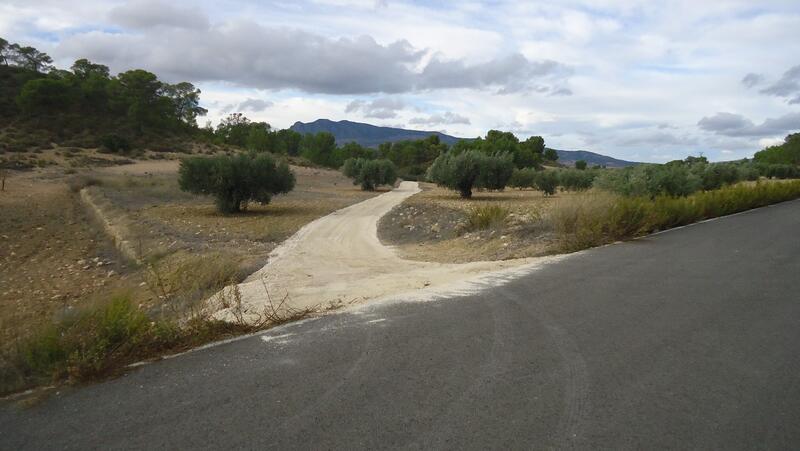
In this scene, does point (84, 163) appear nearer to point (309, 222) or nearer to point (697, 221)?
point (309, 222)

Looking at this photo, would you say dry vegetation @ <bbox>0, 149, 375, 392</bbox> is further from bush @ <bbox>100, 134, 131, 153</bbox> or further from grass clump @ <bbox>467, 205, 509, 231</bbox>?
bush @ <bbox>100, 134, 131, 153</bbox>

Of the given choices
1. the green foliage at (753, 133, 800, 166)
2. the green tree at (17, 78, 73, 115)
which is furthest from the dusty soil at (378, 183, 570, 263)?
the green foliage at (753, 133, 800, 166)

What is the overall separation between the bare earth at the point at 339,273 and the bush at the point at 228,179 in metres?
9.37

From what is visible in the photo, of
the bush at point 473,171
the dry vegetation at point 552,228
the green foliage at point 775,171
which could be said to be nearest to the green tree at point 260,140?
the bush at point 473,171

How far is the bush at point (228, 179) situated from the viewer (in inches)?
1072

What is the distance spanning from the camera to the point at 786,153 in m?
94.6

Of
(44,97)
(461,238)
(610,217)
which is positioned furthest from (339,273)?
(44,97)

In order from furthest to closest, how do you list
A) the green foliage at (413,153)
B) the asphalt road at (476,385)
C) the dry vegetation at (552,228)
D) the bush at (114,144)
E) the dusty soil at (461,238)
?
1. the green foliage at (413,153)
2. the bush at (114,144)
3. the dry vegetation at (552,228)
4. the dusty soil at (461,238)
5. the asphalt road at (476,385)

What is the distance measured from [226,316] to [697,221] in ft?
55.1

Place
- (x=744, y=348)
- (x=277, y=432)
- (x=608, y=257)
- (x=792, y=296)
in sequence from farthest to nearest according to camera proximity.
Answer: (x=608, y=257)
(x=792, y=296)
(x=744, y=348)
(x=277, y=432)

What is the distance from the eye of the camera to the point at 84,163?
171ft

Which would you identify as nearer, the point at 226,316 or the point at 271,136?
the point at 226,316

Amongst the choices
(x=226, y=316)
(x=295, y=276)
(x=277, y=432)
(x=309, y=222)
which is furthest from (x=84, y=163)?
(x=277, y=432)

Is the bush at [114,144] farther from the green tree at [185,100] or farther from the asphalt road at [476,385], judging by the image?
the asphalt road at [476,385]
